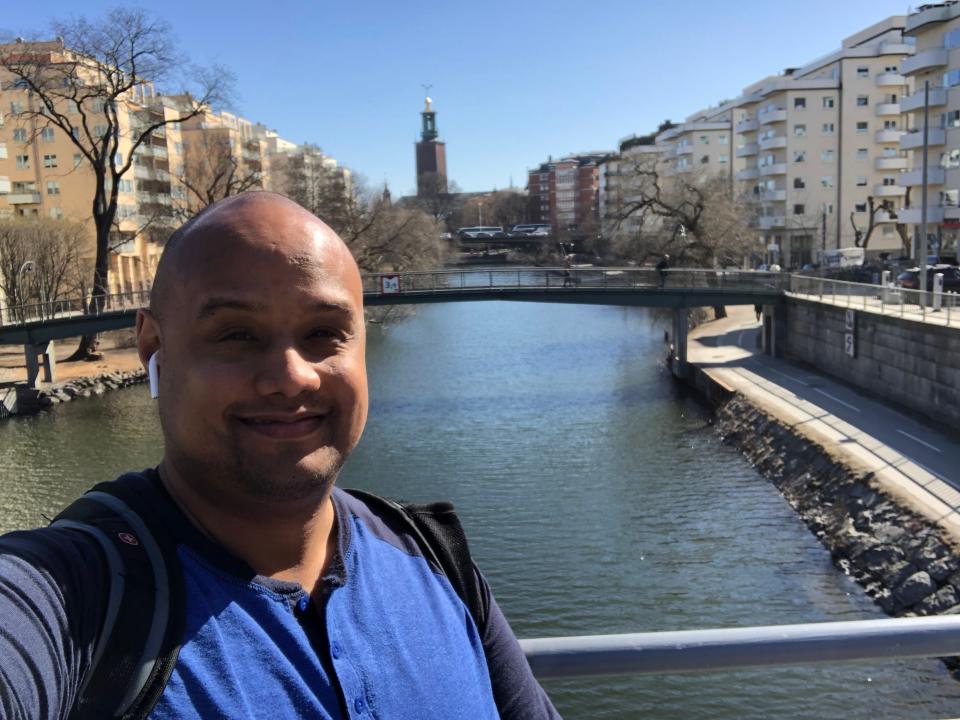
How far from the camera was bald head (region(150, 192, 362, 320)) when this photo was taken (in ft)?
4.52

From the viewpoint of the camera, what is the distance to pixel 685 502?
1648 cm

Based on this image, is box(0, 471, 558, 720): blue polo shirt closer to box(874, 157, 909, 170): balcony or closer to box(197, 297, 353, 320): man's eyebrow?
box(197, 297, 353, 320): man's eyebrow

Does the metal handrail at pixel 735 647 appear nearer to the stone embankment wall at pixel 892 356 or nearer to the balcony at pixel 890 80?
the stone embankment wall at pixel 892 356

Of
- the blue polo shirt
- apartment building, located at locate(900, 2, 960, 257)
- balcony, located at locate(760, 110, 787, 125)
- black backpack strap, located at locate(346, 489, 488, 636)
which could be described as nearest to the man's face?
the blue polo shirt

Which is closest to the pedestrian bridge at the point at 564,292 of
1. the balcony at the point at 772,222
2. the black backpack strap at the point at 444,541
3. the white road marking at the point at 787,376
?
the white road marking at the point at 787,376

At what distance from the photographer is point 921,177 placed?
41.8 metres

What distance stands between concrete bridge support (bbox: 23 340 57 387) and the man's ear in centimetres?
3060

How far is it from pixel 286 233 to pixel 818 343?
2748 cm

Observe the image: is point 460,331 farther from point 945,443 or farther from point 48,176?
point 945,443

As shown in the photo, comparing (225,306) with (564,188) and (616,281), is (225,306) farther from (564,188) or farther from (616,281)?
(564,188)

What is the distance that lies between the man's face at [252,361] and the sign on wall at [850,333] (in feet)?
80.4

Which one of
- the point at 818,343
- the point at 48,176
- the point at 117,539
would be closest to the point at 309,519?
the point at 117,539

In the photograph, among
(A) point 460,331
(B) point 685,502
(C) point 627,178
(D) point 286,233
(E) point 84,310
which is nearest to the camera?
(D) point 286,233

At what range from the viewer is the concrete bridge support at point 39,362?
2908 cm
